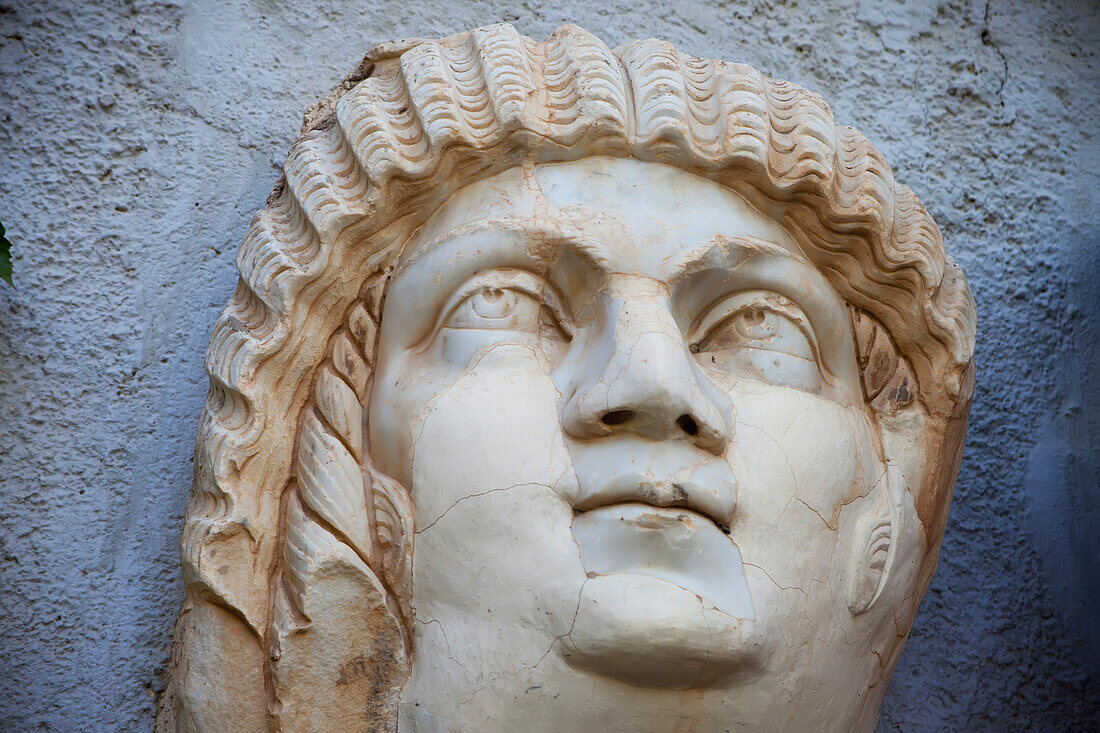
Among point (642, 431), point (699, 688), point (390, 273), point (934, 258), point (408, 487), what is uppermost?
point (934, 258)

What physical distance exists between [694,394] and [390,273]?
1.95 feet

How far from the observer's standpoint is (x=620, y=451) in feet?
6.14

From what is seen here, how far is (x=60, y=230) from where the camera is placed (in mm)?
2498

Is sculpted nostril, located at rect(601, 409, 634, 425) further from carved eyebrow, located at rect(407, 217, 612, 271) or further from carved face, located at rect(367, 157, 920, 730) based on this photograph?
carved eyebrow, located at rect(407, 217, 612, 271)

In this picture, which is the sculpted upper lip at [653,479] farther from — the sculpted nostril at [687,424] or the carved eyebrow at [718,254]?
the carved eyebrow at [718,254]

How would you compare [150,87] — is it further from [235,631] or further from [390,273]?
[235,631]

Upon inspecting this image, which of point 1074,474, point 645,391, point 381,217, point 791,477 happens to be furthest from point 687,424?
point 1074,474

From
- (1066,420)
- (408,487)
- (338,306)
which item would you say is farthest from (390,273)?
(1066,420)

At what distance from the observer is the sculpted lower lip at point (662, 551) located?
1809 mm

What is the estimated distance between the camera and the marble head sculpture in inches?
72.1

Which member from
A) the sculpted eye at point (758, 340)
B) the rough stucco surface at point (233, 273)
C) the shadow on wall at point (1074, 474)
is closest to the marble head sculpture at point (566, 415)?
the sculpted eye at point (758, 340)

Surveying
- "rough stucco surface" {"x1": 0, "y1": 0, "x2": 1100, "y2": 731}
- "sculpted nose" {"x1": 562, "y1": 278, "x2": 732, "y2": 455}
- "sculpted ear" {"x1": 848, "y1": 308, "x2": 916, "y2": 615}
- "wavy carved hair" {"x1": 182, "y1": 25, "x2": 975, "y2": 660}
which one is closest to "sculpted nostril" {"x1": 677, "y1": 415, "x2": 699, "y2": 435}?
"sculpted nose" {"x1": 562, "y1": 278, "x2": 732, "y2": 455}

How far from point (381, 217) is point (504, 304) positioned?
0.86 feet

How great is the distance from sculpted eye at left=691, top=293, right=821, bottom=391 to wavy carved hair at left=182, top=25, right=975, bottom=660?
6.6 inches
